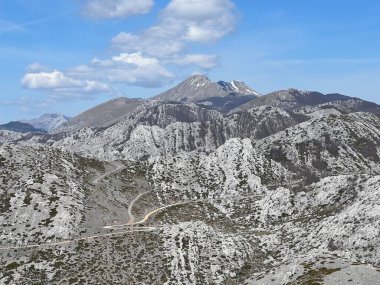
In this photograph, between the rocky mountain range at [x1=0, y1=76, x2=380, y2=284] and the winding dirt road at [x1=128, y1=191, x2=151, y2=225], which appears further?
the winding dirt road at [x1=128, y1=191, x2=151, y2=225]

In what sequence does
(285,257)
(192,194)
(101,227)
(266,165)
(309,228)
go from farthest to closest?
(266,165) → (192,194) → (101,227) → (309,228) → (285,257)

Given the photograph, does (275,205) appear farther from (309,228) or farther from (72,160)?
(72,160)

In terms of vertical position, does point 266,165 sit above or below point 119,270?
above

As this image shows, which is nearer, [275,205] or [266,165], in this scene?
[275,205]

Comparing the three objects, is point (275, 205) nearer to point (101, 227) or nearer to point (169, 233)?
point (169, 233)

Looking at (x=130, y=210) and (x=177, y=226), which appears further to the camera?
(x=130, y=210)

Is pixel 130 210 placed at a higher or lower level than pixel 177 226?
higher

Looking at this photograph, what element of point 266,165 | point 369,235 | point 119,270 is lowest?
point 119,270

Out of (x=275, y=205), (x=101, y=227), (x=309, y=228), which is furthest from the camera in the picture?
(x=275, y=205)

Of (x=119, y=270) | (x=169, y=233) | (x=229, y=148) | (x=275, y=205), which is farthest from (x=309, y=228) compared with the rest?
(x=229, y=148)

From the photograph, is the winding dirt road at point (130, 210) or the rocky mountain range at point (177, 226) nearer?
the rocky mountain range at point (177, 226)
